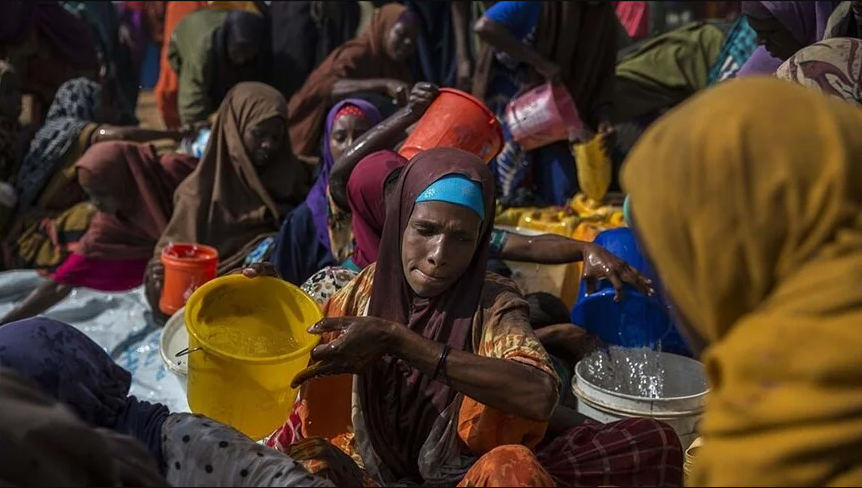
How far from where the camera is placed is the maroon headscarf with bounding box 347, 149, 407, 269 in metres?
3.02

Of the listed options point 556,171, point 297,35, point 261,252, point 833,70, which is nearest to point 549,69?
point 556,171

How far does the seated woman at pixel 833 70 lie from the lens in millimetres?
2475

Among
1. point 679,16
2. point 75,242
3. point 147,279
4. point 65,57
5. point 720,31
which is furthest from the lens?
point 679,16

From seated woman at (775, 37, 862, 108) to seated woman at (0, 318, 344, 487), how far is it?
75.3 inches

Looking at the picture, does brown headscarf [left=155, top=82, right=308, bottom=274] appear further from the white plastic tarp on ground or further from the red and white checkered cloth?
the red and white checkered cloth

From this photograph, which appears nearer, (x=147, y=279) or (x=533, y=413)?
(x=533, y=413)

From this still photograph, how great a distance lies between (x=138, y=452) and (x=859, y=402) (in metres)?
1.13

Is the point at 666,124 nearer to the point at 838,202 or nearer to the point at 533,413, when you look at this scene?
the point at 838,202

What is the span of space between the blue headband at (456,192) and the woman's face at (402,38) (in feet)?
13.8

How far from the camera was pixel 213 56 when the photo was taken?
21.2 feet

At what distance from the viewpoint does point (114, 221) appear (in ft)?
14.8

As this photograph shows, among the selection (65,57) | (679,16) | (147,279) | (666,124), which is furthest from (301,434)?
(679,16)

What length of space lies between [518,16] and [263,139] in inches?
64.0

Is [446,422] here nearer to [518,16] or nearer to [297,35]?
[518,16]
